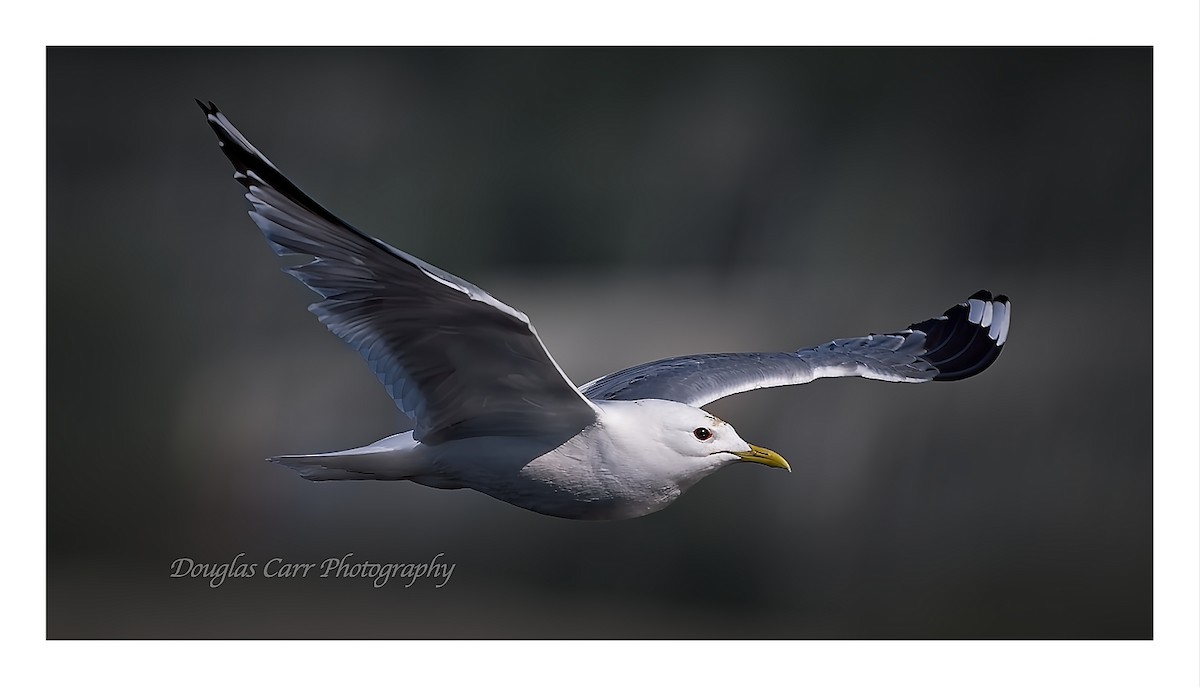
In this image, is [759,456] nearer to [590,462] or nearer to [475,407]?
[590,462]

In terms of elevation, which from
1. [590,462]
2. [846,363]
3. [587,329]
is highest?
[587,329]

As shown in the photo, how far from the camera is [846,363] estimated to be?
8.12 feet

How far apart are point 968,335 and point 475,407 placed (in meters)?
1.30

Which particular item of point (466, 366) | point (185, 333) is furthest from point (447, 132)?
point (466, 366)

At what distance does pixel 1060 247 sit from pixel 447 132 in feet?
7.52

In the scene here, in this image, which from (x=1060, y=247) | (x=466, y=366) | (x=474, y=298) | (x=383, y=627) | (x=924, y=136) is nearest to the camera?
(x=474, y=298)

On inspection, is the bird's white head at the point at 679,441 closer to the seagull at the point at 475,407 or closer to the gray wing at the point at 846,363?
the seagull at the point at 475,407

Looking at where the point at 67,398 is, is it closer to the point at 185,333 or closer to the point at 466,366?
the point at 185,333

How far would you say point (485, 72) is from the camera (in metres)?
4.79

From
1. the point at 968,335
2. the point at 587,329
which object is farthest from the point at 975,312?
the point at 587,329

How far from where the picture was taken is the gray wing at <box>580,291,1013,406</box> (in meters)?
2.31

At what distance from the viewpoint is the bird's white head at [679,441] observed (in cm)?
189

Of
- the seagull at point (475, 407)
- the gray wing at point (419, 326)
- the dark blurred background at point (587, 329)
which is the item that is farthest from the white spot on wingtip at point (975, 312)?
the dark blurred background at point (587, 329)

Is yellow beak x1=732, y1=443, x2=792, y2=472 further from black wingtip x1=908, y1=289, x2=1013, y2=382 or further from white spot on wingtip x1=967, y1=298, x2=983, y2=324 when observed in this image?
white spot on wingtip x1=967, y1=298, x2=983, y2=324
